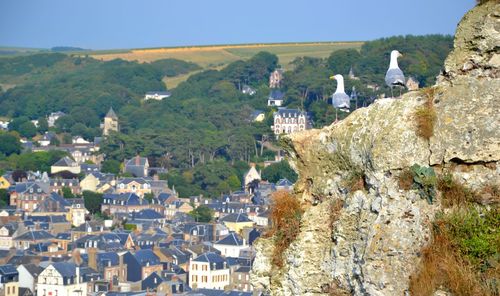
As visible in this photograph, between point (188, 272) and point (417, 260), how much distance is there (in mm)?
67600

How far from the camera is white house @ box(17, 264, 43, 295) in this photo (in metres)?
70.1

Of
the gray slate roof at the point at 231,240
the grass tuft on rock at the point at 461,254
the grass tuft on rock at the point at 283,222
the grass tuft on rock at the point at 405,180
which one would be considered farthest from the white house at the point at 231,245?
the grass tuft on rock at the point at 461,254

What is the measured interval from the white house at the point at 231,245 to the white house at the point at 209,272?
6255 mm

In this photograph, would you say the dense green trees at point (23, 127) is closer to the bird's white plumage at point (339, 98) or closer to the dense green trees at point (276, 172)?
the dense green trees at point (276, 172)

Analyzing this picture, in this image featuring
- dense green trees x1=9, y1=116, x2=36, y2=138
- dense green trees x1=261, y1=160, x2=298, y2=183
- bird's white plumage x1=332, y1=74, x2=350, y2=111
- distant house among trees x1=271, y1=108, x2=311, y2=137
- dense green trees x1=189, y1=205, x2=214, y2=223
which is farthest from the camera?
dense green trees x1=9, y1=116, x2=36, y2=138

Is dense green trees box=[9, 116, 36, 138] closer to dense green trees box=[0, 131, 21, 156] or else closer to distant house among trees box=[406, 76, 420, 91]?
dense green trees box=[0, 131, 21, 156]

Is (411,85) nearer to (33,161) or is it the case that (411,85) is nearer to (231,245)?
(231,245)

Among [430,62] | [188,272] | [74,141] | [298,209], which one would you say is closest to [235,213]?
[188,272]

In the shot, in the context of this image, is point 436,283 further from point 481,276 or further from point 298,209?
point 298,209

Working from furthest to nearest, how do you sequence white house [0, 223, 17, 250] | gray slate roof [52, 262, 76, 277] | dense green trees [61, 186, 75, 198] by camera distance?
dense green trees [61, 186, 75, 198] → white house [0, 223, 17, 250] → gray slate roof [52, 262, 76, 277]

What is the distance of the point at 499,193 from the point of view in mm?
8727

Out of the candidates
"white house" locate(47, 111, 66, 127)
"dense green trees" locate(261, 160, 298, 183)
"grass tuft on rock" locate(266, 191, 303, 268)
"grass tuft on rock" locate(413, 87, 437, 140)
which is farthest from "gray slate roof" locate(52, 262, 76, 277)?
"white house" locate(47, 111, 66, 127)

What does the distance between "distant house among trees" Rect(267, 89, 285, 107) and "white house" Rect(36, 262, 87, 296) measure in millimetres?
81851

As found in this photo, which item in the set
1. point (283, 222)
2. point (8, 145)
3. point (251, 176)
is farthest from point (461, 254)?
point (8, 145)
